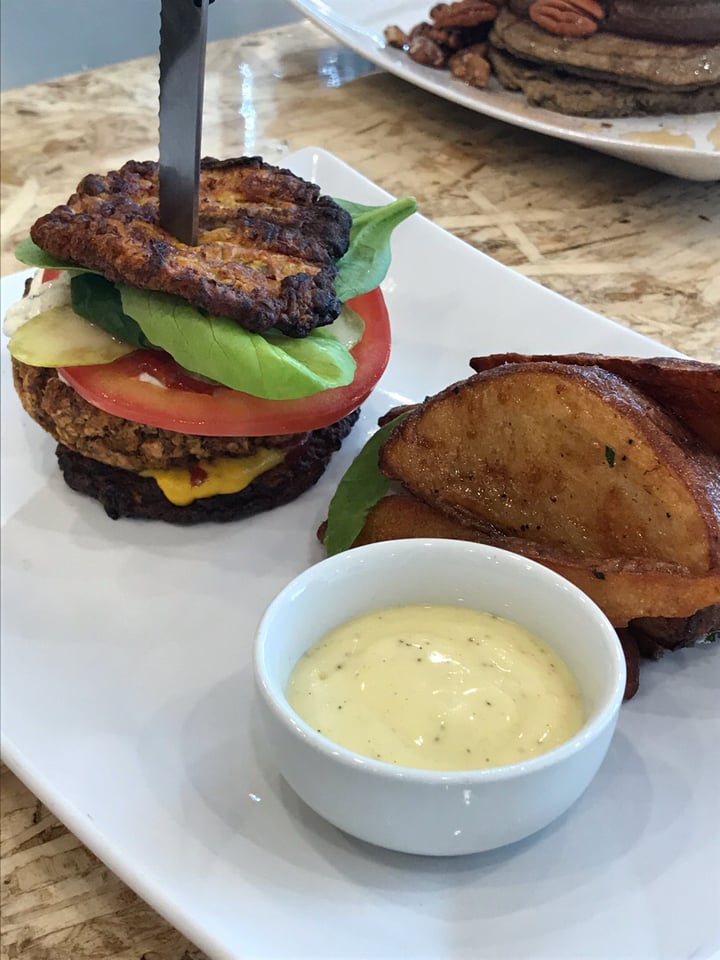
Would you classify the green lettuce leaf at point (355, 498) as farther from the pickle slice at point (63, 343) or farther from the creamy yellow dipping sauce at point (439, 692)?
the pickle slice at point (63, 343)

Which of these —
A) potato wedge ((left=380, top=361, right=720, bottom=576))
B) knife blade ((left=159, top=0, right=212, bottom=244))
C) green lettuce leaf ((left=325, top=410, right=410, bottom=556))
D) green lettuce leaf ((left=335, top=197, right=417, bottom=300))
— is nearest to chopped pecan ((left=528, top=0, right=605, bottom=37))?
green lettuce leaf ((left=335, top=197, right=417, bottom=300))

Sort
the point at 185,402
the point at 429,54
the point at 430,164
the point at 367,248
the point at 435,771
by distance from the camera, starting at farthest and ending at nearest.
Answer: the point at 429,54 → the point at 430,164 → the point at 367,248 → the point at 185,402 → the point at 435,771

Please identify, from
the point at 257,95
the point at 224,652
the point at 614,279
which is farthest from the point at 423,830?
the point at 257,95

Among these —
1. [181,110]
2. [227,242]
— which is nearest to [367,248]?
[227,242]

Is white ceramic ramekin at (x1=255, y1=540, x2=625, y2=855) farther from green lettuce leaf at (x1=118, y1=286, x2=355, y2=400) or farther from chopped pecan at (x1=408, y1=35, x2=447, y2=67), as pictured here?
chopped pecan at (x1=408, y1=35, x2=447, y2=67)

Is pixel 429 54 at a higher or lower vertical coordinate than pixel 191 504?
higher

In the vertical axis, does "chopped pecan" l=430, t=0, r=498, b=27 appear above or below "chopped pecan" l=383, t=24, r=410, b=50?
above

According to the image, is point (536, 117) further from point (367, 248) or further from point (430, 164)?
point (367, 248)

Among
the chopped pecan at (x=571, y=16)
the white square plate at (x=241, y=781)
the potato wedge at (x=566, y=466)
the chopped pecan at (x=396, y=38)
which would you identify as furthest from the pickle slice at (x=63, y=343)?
the chopped pecan at (x=396, y=38)
